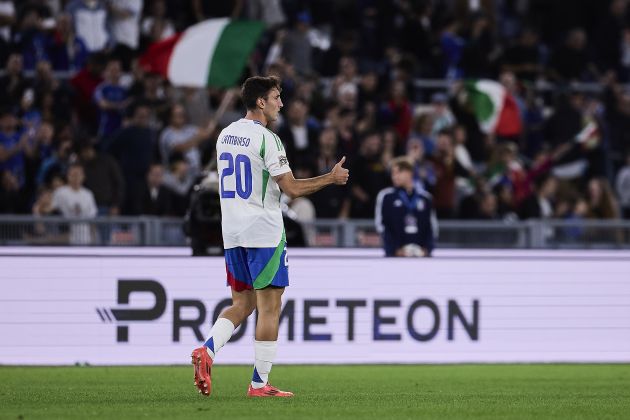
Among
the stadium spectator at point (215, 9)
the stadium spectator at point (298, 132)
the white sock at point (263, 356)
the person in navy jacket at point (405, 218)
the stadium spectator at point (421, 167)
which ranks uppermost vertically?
the stadium spectator at point (215, 9)

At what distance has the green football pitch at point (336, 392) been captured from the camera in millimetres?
9875

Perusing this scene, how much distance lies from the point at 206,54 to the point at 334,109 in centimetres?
218

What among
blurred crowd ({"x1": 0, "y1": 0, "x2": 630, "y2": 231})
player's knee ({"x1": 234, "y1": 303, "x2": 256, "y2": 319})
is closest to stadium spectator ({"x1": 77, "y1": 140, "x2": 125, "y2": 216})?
blurred crowd ({"x1": 0, "y1": 0, "x2": 630, "y2": 231})

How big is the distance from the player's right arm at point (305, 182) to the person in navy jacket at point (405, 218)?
6.27 m

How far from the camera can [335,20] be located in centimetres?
2548

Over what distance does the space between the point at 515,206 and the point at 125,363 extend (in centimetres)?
794

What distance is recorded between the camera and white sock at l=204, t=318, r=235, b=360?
1075cm

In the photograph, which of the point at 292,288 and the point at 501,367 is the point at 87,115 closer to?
the point at 292,288

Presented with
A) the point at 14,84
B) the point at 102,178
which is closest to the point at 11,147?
the point at 102,178

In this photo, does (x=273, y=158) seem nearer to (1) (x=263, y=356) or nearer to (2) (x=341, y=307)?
Result: (1) (x=263, y=356)

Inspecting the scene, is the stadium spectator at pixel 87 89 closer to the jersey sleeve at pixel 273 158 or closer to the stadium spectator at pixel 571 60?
the stadium spectator at pixel 571 60

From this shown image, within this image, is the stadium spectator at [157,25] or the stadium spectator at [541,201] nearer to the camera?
the stadium spectator at [541,201]

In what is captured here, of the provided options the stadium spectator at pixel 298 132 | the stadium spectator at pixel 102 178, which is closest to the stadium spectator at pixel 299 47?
the stadium spectator at pixel 298 132

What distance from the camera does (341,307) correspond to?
1585 centimetres
